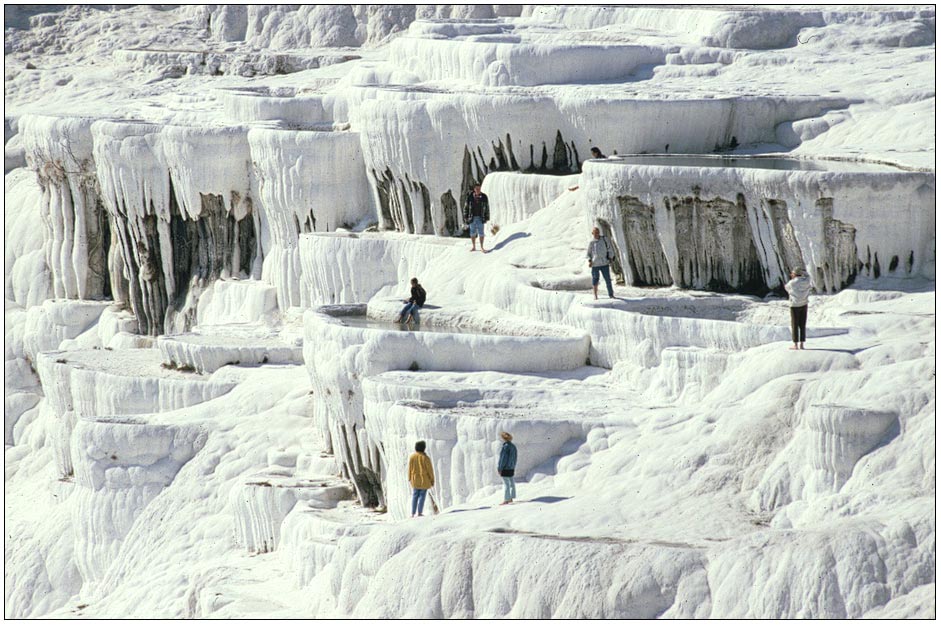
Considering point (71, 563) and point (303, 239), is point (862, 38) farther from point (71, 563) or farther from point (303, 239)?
point (71, 563)

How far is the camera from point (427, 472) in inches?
765

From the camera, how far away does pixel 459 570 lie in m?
16.9

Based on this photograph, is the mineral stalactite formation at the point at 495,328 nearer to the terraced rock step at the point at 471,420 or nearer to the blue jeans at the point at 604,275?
the terraced rock step at the point at 471,420

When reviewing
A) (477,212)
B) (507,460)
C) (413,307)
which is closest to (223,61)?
(477,212)

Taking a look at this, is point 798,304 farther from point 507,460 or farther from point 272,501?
point 272,501

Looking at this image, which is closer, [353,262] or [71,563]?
[71,563]

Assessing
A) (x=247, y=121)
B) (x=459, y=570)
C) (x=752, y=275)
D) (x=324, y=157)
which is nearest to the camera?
(x=459, y=570)

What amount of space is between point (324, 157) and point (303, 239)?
189 centimetres

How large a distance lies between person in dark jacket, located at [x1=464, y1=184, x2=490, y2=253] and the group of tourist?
7146 mm

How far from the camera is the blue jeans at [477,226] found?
88.0 feet

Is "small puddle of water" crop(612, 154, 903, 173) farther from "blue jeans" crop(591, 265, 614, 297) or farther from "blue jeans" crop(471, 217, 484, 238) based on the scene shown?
"blue jeans" crop(591, 265, 614, 297)

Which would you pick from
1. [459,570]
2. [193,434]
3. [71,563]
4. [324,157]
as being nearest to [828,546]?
[459,570]

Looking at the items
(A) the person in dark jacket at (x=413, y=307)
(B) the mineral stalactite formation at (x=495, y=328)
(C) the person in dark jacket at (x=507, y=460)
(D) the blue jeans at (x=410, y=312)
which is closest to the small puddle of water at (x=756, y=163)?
(B) the mineral stalactite formation at (x=495, y=328)

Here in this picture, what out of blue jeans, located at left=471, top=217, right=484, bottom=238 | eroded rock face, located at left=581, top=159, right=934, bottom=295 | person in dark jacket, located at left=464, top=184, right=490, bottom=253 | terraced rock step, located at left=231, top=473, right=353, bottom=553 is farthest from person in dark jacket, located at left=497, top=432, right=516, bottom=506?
blue jeans, located at left=471, top=217, right=484, bottom=238
